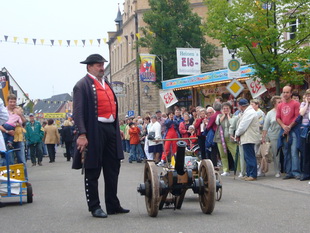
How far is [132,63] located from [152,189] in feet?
182

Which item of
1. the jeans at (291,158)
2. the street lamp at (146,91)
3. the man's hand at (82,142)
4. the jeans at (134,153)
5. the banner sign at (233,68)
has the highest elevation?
the street lamp at (146,91)

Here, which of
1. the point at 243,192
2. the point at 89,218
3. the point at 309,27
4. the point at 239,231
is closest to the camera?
the point at 239,231

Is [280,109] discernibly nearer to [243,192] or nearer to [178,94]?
[243,192]

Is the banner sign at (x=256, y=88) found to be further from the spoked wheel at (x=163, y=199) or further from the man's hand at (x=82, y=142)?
the man's hand at (x=82, y=142)

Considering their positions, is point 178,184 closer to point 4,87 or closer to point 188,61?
point 4,87

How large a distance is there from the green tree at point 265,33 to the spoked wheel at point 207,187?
40.3ft

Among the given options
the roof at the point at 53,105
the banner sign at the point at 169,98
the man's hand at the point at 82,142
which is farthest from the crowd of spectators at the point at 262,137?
the roof at the point at 53,105

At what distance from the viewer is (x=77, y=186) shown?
12734 mm

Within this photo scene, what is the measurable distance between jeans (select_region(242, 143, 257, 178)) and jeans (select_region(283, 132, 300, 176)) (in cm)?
68

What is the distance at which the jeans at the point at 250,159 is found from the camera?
13.7 meters

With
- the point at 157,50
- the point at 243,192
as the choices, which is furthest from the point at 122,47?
the point at 243,192

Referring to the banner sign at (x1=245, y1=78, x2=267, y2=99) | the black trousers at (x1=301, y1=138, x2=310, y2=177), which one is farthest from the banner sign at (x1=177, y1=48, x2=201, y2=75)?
the black trousers at (x1=301, y1=138, x2=310, y2=177)

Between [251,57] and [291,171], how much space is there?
7.55 meters

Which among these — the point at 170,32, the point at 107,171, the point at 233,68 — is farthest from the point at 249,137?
the point at 170,32
